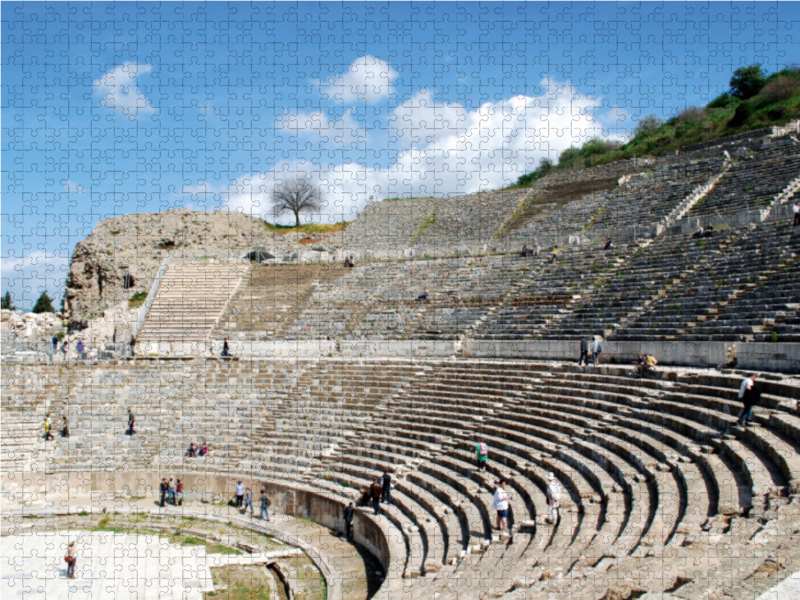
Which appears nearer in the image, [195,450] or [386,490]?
[386,490]

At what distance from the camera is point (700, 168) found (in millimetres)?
32594

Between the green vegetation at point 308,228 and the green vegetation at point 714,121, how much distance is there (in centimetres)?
1335

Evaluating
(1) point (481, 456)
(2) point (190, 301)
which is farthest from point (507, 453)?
(2) point (190, 301)

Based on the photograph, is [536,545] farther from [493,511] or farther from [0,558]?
[0,558]

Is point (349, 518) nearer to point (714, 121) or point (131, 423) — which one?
point (131, 423)

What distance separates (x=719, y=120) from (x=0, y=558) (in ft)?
145

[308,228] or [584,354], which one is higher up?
[308,228]

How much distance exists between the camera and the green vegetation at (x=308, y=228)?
45.5 metres

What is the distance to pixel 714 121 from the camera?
4494 cm

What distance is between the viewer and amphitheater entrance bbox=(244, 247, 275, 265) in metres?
35.1

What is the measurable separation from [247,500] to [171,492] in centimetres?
228

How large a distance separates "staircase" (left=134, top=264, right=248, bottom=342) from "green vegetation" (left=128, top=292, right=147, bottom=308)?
9.64 feet

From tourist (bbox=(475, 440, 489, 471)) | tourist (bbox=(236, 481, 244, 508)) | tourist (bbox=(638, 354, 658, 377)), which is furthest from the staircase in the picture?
tourist (bbox=(638, 354, 658, 377))

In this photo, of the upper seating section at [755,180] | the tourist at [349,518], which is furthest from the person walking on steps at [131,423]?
the upper seating section at [755,180]
